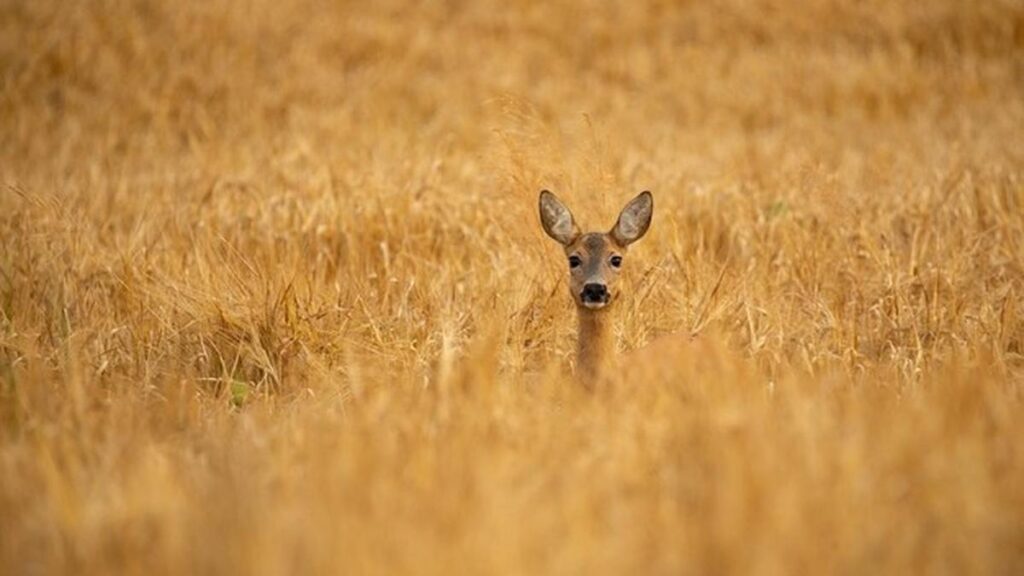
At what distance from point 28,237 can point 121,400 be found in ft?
12.0

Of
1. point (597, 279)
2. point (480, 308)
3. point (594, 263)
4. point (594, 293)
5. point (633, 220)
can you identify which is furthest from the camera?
point (480, 308)

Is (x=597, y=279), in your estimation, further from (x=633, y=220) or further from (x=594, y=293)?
(x=633, y=220)

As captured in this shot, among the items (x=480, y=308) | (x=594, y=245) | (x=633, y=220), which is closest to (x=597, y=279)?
(x=594, y=245)

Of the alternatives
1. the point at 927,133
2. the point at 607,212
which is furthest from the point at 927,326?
the point at 927,133

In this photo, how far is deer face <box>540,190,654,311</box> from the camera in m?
6.57

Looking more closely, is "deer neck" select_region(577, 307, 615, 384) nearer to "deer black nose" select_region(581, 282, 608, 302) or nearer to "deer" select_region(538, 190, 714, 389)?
"deer" select_region(538, 190, 714, 389)

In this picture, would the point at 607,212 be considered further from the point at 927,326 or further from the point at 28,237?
the point at 28,237

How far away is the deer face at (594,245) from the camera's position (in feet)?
21.6

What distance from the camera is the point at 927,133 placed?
15180 millimetres

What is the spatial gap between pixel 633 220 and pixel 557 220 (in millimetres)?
400

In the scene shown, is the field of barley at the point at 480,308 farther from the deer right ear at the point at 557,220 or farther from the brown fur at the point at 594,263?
the deer right ear at the point at 557,220

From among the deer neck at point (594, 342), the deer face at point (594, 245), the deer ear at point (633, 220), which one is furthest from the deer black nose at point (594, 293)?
the deer ear at point (633, 220)

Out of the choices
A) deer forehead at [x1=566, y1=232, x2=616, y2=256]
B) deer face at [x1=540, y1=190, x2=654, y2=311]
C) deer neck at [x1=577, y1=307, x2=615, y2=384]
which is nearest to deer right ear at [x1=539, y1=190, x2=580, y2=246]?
deer face at [x1=540, y1=190, x2=654, y2=311]

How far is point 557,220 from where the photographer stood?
23.1 feet
